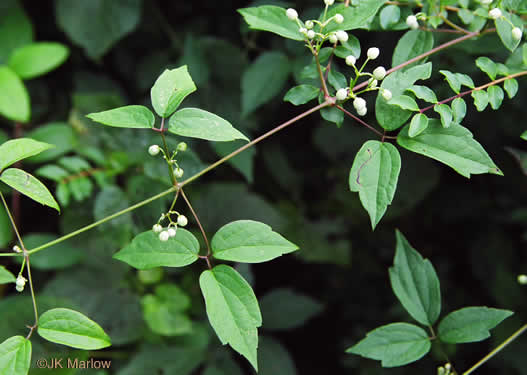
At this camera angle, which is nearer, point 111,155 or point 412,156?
point 111,155

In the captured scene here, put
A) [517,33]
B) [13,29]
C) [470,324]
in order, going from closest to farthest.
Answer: [517,33] → [470,324] → [13,29]

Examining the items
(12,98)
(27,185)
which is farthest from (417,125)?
(12,98)

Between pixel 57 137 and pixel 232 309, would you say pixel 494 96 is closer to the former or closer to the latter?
pixel 232 309

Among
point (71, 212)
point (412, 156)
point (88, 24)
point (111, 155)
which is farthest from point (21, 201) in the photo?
point (412, 156)

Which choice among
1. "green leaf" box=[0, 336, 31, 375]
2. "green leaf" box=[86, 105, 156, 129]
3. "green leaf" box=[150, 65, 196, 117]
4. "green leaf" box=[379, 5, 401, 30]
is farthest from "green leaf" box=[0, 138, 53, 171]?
"green leaf" box=[379, 5, 401, 30]

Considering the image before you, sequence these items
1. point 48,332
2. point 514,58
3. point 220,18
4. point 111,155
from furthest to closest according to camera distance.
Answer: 1. point 220,18
2. point 111,155
3. point 514,58
4. point 48,332

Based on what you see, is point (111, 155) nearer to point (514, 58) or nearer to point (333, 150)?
point (333, 150)

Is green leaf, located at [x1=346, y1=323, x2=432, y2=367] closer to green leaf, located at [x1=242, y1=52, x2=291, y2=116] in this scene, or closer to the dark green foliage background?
the dark green foliage background
